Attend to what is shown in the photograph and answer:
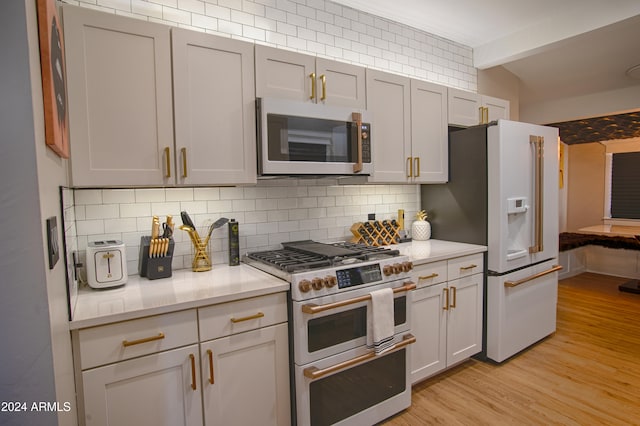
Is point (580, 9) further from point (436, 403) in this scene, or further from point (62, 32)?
point (62, 32)

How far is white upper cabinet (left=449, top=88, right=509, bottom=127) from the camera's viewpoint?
3082mm

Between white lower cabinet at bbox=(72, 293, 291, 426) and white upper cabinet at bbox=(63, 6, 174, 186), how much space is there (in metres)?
0.72

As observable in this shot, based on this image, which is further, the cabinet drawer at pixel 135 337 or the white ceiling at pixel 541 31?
the white ceiling at pixel 541 31

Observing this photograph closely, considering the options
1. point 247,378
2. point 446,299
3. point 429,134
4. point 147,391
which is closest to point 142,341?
point 147,391

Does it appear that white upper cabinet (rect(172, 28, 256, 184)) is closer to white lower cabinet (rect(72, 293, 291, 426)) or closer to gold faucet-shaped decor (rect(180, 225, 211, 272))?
gold faucet-shaped decor (rect(180, 225, 211, 272))

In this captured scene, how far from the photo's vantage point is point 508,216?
9.44ft

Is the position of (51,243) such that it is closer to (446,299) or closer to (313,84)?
(313,84)

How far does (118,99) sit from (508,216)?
2738 mm

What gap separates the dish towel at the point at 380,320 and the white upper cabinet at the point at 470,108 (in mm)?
1753

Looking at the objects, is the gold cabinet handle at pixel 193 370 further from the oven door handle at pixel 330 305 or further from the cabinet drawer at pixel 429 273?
the cabinet drawer at pixel 429 273

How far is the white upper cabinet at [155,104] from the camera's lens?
5.42ft

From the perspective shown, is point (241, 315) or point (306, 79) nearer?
point (241, 315)

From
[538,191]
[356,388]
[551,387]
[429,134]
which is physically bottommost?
[551,387]

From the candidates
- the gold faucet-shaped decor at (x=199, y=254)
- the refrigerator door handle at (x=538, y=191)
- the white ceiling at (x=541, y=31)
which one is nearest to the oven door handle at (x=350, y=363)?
the gold faucet-shaped decor at (x=199, y=254)
